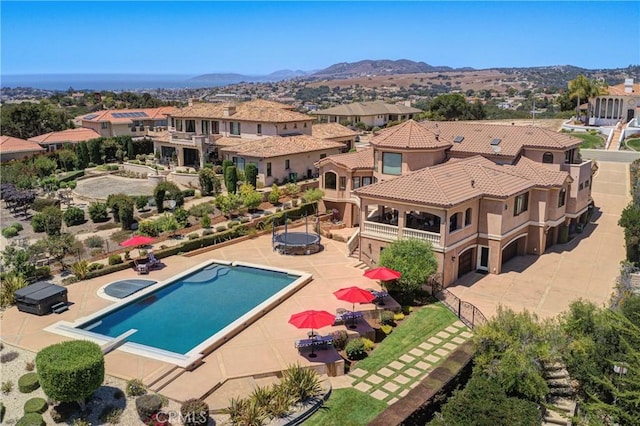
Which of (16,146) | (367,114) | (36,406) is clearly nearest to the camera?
(36,406)

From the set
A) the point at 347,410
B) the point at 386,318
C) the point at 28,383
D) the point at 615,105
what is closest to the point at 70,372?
the point at 28,383

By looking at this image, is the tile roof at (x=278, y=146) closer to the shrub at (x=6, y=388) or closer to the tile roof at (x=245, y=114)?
the tile roof at (x=245, y=114)

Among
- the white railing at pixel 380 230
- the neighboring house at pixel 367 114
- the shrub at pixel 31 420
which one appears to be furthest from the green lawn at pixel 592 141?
the shrub at pixel 31 420

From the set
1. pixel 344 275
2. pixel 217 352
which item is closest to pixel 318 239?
pixel 344 275

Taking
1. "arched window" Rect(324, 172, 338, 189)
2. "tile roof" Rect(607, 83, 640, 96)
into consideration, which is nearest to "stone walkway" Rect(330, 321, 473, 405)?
"arched window" Rect(324, 172, 338, 189)

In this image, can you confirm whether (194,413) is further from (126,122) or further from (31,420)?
(126,122)

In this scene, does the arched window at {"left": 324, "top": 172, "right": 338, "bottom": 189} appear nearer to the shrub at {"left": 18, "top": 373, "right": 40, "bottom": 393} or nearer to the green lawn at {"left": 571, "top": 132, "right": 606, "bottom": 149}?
the shrub at {"left": 18, "top": 373, "right": 40, "bottom": 393}

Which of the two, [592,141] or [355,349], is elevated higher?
[592,141]
